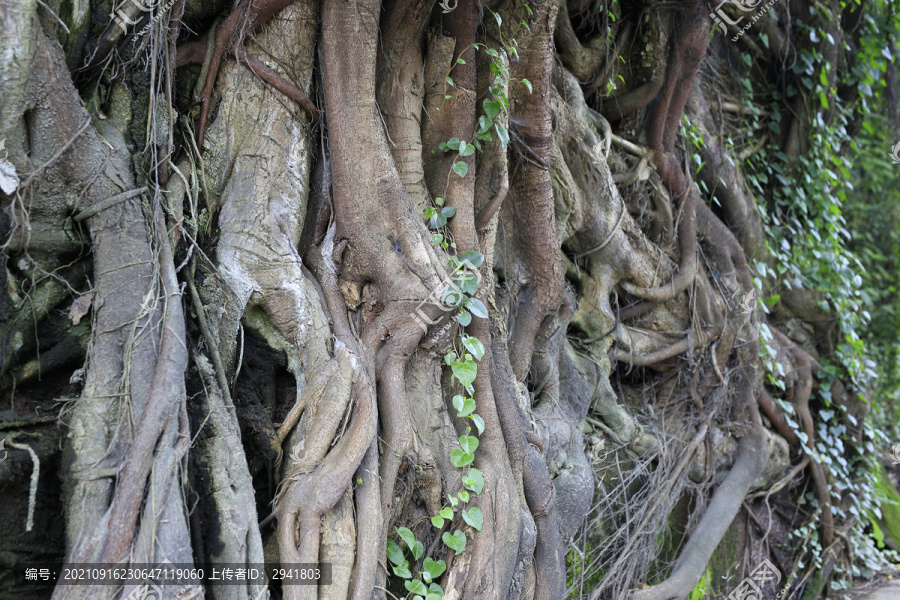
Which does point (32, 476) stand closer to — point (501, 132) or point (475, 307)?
point (475, 307)

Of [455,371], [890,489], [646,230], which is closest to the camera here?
[455,371]

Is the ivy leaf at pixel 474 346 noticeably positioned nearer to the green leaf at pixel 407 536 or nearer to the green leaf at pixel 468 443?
the green leaf at pixel 468 443

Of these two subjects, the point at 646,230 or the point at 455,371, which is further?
the point at 646,230

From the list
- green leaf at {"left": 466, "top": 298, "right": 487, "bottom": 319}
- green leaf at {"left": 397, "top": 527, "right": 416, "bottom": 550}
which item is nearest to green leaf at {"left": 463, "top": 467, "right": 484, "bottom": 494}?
green leaf at {"left": 397, "top": 527, "right": 416, "bottom": 550}

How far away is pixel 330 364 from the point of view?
179cm

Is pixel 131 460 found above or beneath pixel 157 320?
beneath

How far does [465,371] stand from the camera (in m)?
1.94

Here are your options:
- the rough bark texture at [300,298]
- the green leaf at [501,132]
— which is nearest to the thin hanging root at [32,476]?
the rough bark texture at [300,298]

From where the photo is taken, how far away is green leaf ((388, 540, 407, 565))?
180cm

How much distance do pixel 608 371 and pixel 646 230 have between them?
82 centimetres

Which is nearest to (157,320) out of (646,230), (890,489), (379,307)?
(379,307)

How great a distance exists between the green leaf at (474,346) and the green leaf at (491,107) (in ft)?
2.55

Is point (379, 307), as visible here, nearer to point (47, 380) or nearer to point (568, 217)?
point (47, 380)

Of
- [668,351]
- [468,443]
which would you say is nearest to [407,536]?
[468,443]
